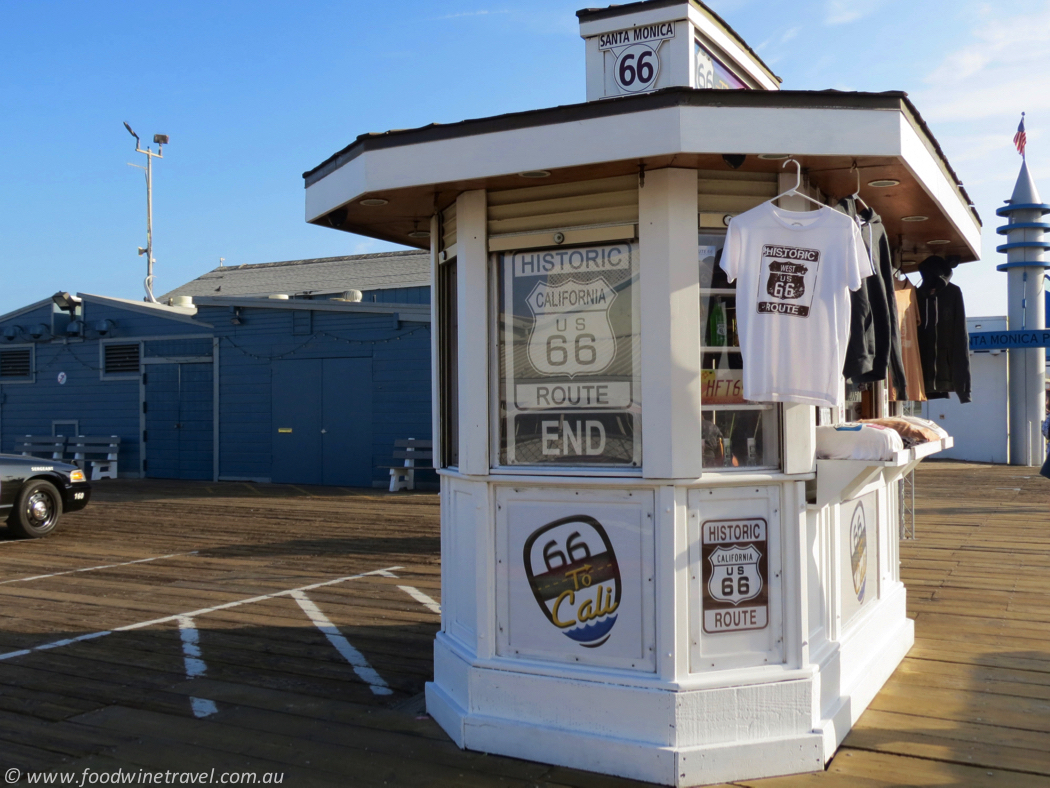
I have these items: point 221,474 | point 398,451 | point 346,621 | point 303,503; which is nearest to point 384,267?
point 221,474

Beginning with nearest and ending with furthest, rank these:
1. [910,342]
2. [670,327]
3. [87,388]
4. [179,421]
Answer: [670,327]
[910,342]
[179,421]
[87,388]

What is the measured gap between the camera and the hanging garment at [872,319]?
415 cm

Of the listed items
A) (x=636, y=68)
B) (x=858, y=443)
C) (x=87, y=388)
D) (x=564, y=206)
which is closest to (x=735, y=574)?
(x=858, y=443)

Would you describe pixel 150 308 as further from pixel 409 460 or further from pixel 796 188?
pixel 796 188

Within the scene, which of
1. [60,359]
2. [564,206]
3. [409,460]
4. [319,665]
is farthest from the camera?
[60,359]

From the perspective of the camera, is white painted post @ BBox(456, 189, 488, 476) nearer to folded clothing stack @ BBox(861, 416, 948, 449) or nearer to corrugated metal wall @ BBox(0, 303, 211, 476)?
folded clothing stack @ BBox(861, 416, 948, 449)

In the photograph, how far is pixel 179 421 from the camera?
63.2 feet

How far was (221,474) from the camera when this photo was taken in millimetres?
18750

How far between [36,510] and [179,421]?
823 cm

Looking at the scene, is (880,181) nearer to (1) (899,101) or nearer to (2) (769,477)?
(1) (899,101)

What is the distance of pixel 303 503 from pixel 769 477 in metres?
11.6

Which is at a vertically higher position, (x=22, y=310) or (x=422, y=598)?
(x=22, y=310)

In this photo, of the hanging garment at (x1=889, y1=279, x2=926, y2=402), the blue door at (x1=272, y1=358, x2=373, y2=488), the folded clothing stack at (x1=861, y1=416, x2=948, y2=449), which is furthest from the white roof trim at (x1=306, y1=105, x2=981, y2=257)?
the blue door at (x1=272, y1=358, x2=373, y2=488)

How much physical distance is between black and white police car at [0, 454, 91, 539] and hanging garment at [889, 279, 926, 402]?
31.9 ft
